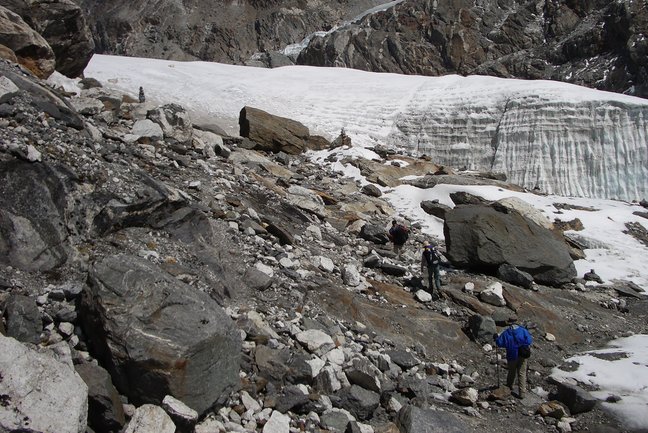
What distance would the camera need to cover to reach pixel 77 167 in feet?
22.6

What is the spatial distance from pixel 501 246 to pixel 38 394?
397 inches

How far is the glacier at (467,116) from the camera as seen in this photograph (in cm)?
2109

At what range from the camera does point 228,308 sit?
627 centimetres

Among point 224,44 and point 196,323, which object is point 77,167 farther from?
point 224,44

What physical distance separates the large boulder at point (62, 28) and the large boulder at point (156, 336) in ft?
48.8

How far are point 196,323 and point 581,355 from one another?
679 centimetres

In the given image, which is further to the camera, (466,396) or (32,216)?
(466,396)

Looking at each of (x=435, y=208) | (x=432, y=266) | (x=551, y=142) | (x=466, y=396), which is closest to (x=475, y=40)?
(x=551, y=142)

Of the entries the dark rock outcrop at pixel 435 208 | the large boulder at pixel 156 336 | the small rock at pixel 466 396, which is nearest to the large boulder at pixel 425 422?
the small rock at pixel 466 396

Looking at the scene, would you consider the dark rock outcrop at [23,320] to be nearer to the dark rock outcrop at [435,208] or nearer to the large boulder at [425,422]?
the large boulder at [425,422]

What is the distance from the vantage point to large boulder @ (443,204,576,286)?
1141cm

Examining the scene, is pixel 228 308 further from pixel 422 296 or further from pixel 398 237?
pixel 398 237

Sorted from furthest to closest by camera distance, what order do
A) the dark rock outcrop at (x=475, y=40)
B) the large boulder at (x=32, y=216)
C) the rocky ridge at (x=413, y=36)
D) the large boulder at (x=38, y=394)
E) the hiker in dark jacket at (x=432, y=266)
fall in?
the dark rock outcrop at (x=475, y=40), the rocky ridge at (x=413, y=36), the hiker in dark jacket at (x=432, y=266), the large boulder at (x=32, y=216), the large boulder at (x=38, y=394)

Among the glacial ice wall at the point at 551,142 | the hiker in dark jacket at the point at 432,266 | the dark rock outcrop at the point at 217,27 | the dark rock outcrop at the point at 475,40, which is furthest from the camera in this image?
the dark rock outcrop at the point at 217,27
